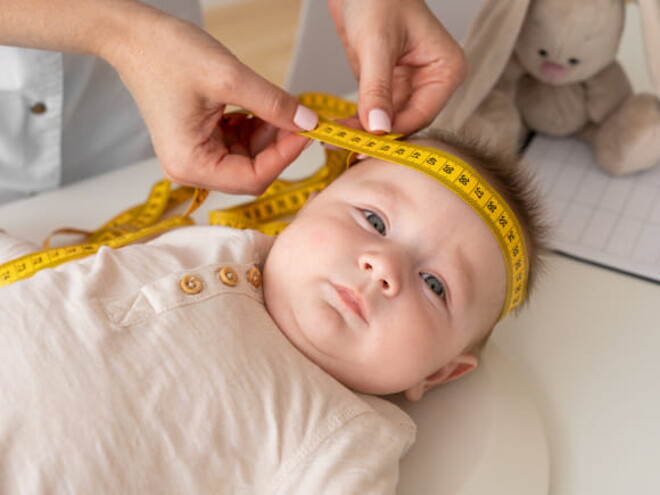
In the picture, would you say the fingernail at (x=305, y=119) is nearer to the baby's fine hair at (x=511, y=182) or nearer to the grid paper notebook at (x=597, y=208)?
the baby's fine hair at (x=511, y=182)

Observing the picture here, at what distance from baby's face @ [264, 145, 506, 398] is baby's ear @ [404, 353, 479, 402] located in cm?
1

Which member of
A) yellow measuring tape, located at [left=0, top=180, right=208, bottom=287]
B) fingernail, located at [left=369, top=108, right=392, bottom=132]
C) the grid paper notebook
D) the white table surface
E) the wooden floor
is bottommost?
the wooden floor

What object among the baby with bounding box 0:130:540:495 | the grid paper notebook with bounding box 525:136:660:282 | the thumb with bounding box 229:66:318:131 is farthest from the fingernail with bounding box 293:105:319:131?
the grid paper notebook with bounding box 525:136:660:282

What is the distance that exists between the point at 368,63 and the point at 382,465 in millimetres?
586

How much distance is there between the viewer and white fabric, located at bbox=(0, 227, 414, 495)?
0.93 metres

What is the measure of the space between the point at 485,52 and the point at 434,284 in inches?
25.5

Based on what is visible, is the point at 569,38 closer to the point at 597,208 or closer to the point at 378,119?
the point at 597,208

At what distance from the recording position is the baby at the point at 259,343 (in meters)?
0.95

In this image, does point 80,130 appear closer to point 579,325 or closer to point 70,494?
point 70,494

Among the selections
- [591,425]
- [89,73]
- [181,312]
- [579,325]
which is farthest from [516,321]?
[89,73]

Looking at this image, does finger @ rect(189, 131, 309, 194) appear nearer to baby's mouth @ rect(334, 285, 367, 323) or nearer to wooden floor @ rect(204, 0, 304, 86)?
baby's mouth @ rect(334, 285, 367, 323)

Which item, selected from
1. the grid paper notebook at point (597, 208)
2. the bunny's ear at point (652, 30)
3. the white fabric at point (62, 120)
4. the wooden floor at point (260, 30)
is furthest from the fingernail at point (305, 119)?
the wooden floor at point (260, 30)

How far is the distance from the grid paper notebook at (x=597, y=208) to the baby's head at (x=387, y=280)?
0.41 metres

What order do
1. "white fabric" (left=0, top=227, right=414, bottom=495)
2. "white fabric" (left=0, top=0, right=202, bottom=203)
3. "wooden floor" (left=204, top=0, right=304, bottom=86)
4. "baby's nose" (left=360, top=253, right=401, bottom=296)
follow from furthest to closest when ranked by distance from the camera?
"wooden floor" (left=204, top=0, right=304, bottom=86) → "white fabric" (left=0, top=0, right=202, bottom=203) → "baby's nose" (left=360, top=253, right=401, bottom=296) → "white fabric" (left=0, top=227, right=414, bottom=495)
